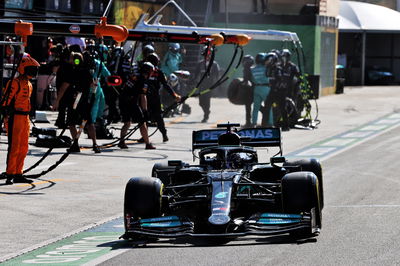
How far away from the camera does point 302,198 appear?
1038cm

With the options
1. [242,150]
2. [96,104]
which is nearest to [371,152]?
[96,104]

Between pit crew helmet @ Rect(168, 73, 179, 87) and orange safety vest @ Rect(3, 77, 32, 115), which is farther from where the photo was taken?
pit crew helmet @ Rect(168, 73, 179, 87)

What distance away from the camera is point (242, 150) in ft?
39.0

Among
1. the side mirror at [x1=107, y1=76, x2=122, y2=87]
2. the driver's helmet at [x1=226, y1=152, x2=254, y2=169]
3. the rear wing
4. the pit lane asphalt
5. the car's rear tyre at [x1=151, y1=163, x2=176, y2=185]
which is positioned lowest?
the pit lane asphalt

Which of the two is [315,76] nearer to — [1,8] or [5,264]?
[1,8]

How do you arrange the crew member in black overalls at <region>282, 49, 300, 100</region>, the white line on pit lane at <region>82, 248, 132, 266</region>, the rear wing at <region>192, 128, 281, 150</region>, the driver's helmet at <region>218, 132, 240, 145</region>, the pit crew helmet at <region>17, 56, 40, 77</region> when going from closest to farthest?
1. the white line on pit lane at <region>82, 248, 132, 266</region>
2. the driver's helmet at <region>218, 132, 240, 145</region>
3. the rear wing at <region>192, 128, 281, 150</region>
4. the pit crew helmet at <region>17, 56, 40, 77</region>
5. the crew member in black overalls at <region>282, 49, 300, 100</region>

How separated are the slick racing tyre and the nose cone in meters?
0.79

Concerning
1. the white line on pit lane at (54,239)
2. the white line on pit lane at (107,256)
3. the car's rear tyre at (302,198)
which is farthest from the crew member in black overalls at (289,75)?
the white line on pit lane at (107,256)

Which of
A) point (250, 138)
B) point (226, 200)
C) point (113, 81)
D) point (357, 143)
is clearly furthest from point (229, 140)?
point (357, 143)

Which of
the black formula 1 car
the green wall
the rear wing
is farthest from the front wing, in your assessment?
the green wall

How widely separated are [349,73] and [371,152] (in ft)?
88.9

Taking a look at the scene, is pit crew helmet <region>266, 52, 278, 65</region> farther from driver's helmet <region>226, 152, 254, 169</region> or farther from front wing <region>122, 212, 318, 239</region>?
front wing <region>122, 212, 318, 239</region>

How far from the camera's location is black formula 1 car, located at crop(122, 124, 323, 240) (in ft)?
33.2

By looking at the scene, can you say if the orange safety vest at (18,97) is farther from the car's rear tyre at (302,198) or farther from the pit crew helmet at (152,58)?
the pit crew helmet at (152,58)
